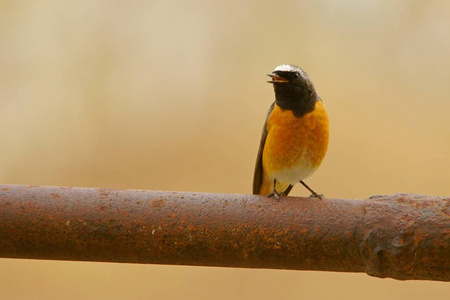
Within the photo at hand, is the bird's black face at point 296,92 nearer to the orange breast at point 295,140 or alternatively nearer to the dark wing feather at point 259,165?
the orange breast at point 295,140

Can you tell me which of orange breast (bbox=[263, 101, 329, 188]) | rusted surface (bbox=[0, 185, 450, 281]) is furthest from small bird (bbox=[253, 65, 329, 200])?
rusted surface (bbox=[0, 185, 450, 281])

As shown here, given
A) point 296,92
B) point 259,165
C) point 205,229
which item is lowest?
point 205,229

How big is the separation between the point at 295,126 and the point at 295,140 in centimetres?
6

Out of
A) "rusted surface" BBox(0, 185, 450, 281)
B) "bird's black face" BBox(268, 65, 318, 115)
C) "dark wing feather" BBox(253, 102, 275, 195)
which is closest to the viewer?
"rusted surface" BBox(0, 185, 450, 281)

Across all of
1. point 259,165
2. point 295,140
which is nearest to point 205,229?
point 295,140

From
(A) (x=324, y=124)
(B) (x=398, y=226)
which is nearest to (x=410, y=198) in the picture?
(B) (x=398, y=226)

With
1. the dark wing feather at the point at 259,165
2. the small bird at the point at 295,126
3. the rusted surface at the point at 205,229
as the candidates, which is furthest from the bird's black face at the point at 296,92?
the rusted surface at the point at 205,229

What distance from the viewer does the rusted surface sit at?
121 centimetres

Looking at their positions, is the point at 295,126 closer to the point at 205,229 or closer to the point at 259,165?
the point at 259,165

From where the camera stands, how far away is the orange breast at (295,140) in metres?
2.33

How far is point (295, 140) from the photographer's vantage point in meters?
2.34

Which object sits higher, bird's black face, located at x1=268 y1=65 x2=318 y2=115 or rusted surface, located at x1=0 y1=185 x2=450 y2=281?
bird's black face, located at x1=268 y1=65 x2=318 y2=115

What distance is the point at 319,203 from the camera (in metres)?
1.31

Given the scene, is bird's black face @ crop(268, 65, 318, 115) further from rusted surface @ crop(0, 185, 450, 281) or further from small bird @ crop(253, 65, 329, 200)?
rusted surface @ crop(0, 185, 450, 281)
